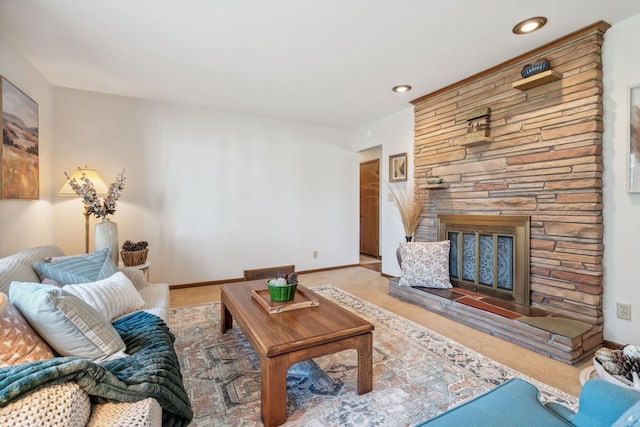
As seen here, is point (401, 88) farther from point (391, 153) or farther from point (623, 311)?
point (623, 311)

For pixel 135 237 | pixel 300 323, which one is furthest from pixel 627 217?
pixel 135 237

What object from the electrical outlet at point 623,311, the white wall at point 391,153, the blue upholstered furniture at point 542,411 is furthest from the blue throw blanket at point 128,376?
the white wall at point 391,153

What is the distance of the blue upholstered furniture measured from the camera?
92 centimetres

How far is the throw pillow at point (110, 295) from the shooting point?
Result: 1.63 metres

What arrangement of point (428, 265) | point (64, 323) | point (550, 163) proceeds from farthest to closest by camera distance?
point (428, 265) → point (550, 163) → point (64, 323)

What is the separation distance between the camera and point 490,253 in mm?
2982

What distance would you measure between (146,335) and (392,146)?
12.4 ft

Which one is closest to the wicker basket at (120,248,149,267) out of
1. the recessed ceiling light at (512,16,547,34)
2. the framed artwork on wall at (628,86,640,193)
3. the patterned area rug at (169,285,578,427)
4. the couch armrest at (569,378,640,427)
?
the patterned area rug at (169,285,578,427)

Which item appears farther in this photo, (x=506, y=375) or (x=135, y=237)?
(x=135, y=237)

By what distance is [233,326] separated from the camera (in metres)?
2.65

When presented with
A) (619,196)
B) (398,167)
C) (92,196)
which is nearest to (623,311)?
(619,196)

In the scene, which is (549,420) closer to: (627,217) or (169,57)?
(627,217)

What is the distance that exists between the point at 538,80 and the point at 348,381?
2.78 meters

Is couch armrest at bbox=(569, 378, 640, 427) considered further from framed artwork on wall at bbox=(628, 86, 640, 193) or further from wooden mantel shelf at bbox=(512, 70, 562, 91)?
wooden mantel shelf at bbox=(512, 70, 562, 91)
